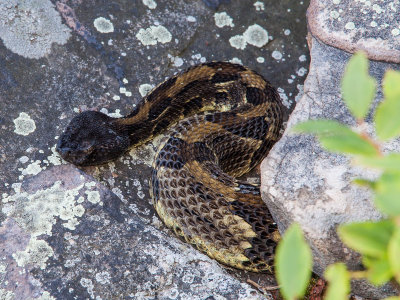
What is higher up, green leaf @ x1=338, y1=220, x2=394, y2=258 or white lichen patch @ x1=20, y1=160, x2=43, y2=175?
green leaf @ x1=338, y1=220, x2=394, y2=258

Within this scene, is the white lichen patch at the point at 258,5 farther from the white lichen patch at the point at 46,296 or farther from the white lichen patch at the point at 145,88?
the white lichen patch at the point at 46,296

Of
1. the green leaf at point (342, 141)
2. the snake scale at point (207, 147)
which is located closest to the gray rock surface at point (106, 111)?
the snake scale at point (207, 147)

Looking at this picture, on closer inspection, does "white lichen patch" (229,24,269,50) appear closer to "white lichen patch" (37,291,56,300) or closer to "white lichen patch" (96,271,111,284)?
"white lichen patch" (96,271,111,284)

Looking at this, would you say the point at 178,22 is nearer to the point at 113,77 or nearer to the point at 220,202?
the point at 113,77

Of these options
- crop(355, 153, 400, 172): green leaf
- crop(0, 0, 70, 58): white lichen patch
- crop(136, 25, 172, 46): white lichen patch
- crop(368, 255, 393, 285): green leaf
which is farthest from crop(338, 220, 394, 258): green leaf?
crop(136, 25, 172, 46): white lichen patch

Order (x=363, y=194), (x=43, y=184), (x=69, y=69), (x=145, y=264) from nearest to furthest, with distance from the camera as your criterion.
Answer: (x=363, y=194) → (x=145, y=264) → (x=43, y=184) → (x=69, y=69)

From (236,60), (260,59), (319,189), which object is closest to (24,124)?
(236,60)

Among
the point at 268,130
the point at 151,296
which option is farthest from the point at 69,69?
the point at 151,296
